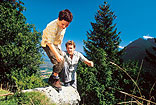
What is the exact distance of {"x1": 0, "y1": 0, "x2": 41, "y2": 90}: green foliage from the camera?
26.7 ft

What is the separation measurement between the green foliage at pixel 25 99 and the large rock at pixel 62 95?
0.56ft

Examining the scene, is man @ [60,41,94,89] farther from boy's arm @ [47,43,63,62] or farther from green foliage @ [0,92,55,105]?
green foliage @ [0,92,55,105]

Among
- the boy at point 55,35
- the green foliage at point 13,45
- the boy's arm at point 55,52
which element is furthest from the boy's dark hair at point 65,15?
the green foliage at point 13,45

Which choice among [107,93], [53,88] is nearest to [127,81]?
[107,93]

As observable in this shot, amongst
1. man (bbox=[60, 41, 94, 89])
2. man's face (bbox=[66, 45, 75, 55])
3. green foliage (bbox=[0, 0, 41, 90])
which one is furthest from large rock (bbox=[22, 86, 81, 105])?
green foliage (bbox=[0, 0, 41, 90])

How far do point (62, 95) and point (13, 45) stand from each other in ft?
23.1

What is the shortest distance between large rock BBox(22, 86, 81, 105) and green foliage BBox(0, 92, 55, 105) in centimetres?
17

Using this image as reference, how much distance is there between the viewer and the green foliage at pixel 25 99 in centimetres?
235

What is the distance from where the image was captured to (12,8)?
359 inches

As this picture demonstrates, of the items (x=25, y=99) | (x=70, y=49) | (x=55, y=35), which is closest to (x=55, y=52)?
(x=55, y=35)

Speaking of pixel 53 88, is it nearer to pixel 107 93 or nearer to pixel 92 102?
pixel 92 102

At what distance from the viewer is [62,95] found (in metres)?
2.99

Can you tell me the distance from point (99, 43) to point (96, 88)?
1096 centimetres

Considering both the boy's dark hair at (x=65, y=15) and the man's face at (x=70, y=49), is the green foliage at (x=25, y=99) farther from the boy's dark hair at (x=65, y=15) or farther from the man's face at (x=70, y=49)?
the boy's dark hair at (x=65, y=15)
